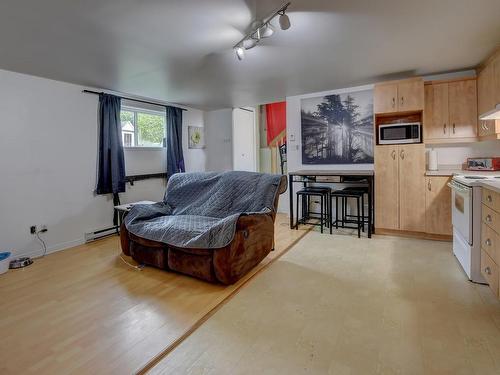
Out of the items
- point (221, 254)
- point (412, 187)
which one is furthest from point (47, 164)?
point (412, 187)

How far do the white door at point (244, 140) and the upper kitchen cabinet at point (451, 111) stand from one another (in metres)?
3.40

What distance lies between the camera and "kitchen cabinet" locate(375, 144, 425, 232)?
3680 mm

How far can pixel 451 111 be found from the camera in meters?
3.66

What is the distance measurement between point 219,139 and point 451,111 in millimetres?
4073

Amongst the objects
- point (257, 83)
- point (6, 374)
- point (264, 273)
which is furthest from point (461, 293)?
point (257, 83)

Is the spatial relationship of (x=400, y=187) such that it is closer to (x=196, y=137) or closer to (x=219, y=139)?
(x=219, y=139)

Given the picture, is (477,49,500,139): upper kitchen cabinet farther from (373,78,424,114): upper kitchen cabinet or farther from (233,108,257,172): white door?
(233,108,257,172): white door

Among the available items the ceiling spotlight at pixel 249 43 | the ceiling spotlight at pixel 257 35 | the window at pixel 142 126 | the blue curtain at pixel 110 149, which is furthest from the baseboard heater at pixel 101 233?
the ceiling spotlight at pixel 257 35

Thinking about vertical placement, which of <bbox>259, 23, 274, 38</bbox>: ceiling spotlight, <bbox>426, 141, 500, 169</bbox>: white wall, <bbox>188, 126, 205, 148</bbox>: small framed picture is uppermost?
<bbox>259, 23, 274, 38</bbox>: ceiling spotlight

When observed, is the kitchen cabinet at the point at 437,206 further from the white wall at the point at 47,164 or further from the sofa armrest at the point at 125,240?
the white wall at the point at 47,164

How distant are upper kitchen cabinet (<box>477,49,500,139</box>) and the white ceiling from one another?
0.49 ft

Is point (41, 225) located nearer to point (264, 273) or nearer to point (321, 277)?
point (264, 273)

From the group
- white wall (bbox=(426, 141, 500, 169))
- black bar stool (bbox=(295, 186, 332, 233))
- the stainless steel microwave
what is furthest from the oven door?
black bar stool (bbox=(295, 186, 332, 233))

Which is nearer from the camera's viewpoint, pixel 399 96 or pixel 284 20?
pixel 284 20
